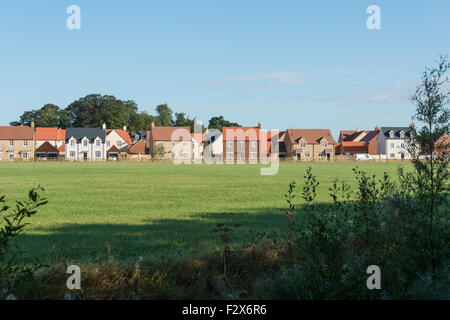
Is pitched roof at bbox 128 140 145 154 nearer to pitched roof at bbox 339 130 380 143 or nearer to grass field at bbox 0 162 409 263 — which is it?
pitched roof at bbox 339 130 380 143

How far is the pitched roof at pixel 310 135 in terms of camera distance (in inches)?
4572

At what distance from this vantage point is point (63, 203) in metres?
19.5

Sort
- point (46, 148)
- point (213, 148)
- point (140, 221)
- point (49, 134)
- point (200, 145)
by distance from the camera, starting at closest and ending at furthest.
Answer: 1. point (140, 221)
2. point (213, 148)
3. point (46, 148)
4. point (200, 145)
5. point (49, 134)

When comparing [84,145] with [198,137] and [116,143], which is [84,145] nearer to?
[116,143]

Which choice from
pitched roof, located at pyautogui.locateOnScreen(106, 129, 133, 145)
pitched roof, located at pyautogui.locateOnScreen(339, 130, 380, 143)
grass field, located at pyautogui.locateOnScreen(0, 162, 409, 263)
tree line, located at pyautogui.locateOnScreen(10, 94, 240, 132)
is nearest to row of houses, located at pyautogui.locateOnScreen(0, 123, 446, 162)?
pitched roof, located at pyautogui.locateOnScreen(106, 129, 133, 145)

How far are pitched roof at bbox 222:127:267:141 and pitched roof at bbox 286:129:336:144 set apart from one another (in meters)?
7.53

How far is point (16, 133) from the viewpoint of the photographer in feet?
395

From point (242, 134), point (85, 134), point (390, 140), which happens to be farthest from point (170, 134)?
point (390, 140)

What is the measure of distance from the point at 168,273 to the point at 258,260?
1.67 m

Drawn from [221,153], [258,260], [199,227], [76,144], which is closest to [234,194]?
[199,227]

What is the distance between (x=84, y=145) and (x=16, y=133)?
21035 millimetres

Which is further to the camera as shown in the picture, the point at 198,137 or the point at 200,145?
the point at 198,137

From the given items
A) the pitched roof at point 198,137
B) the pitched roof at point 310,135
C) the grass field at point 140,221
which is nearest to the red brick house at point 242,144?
the pitched roof at point 310,135
